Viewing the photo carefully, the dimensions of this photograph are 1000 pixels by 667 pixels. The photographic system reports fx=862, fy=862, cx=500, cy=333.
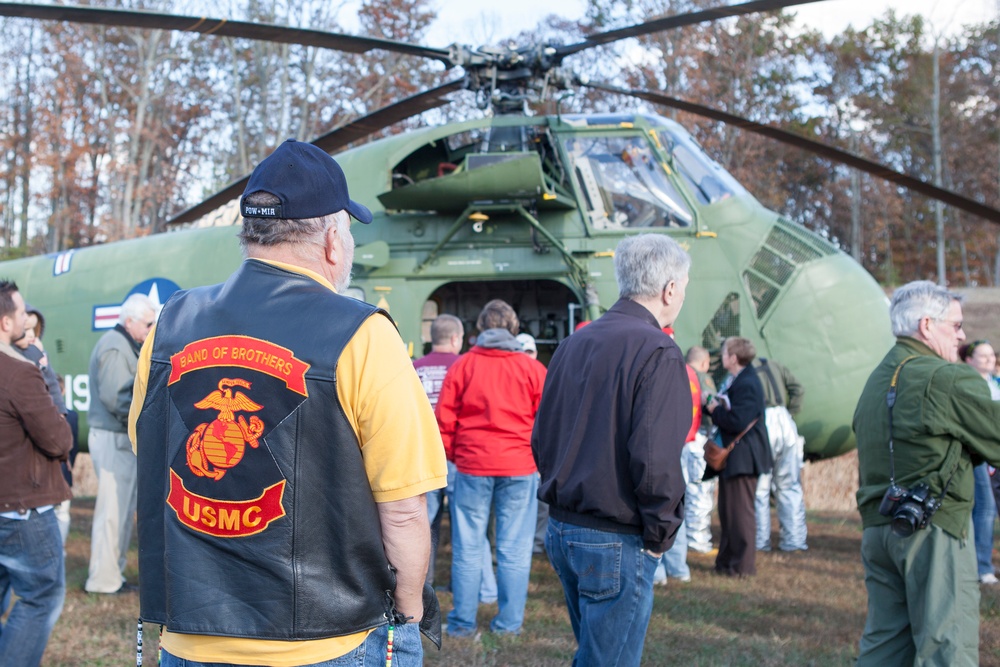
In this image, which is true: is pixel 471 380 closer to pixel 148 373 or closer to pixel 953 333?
pixel 953 333

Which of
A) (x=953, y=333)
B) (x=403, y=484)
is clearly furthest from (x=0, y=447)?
(x=953, y=333)

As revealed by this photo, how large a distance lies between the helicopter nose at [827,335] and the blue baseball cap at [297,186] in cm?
562

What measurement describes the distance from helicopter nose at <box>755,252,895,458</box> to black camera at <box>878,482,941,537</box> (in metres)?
3.81

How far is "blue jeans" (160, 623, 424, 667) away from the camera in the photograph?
1.75m

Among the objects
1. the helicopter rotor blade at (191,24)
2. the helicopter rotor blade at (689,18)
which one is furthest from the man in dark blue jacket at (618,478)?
the helicopter rotor blade at (191,24)

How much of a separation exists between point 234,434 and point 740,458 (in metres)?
5.35

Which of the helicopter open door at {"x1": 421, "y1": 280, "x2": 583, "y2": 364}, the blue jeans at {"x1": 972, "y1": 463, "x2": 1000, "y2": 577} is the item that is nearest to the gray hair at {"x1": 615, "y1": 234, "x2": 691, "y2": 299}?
the blue jeans at {"x1": 972, "y1": 463, "x2": 1000, "y2": 577}

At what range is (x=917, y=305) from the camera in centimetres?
342

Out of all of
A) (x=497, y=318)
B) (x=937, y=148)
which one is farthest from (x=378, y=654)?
(x=937, y=148)

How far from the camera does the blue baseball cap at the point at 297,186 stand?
1.86m

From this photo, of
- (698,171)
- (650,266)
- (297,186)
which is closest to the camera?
(297,186)

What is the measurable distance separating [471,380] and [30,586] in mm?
2434

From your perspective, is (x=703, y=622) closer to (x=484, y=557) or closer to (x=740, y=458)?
(x=484, y=557)

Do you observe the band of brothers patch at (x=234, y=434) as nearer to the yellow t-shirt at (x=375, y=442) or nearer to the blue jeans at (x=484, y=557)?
the yellow t-shirt at (x=375, y=442)
